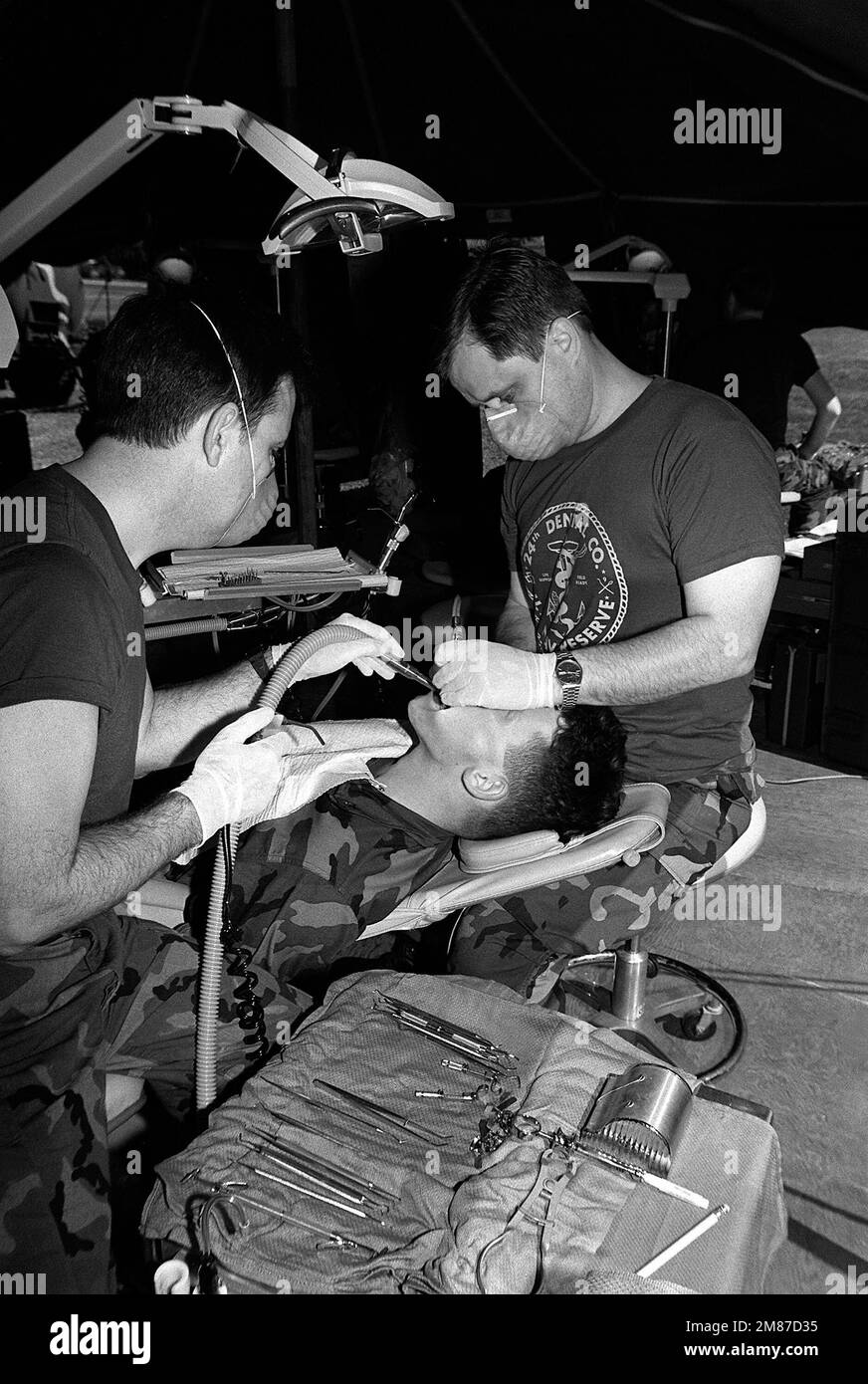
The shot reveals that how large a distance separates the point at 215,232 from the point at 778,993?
15.7ft

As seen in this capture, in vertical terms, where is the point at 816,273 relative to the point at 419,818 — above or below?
above

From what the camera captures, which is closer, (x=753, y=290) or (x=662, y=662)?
(x=662, y=662)

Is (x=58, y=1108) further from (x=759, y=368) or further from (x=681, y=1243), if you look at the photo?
(x=759, y=368)

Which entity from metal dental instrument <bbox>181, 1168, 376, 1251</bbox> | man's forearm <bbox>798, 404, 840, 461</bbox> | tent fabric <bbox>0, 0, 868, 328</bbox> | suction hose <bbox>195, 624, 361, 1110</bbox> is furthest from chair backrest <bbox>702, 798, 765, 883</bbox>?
man's forearm <bbox>798, 404, 840, 461</bbox>

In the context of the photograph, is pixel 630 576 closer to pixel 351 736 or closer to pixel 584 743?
pixel 584 743

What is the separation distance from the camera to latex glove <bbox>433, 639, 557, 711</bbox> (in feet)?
6.45

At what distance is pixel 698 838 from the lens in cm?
209

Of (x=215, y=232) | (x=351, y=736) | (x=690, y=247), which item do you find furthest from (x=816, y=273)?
(x=351, y=736)

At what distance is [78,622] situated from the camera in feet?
4.36

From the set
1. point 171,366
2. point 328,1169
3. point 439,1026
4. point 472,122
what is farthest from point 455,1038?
point 472,122

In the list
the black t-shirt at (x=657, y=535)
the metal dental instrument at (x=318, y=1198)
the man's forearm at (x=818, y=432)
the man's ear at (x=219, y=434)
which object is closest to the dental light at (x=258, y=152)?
the black t-shirt at (x=657, y=535)

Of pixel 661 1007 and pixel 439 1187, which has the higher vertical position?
pixel 439 1187

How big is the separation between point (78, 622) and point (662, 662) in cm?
115

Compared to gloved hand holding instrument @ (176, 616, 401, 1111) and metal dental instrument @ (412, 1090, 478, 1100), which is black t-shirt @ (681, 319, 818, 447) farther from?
metal dental instrument @ (412, 1090, 478, 1100)
